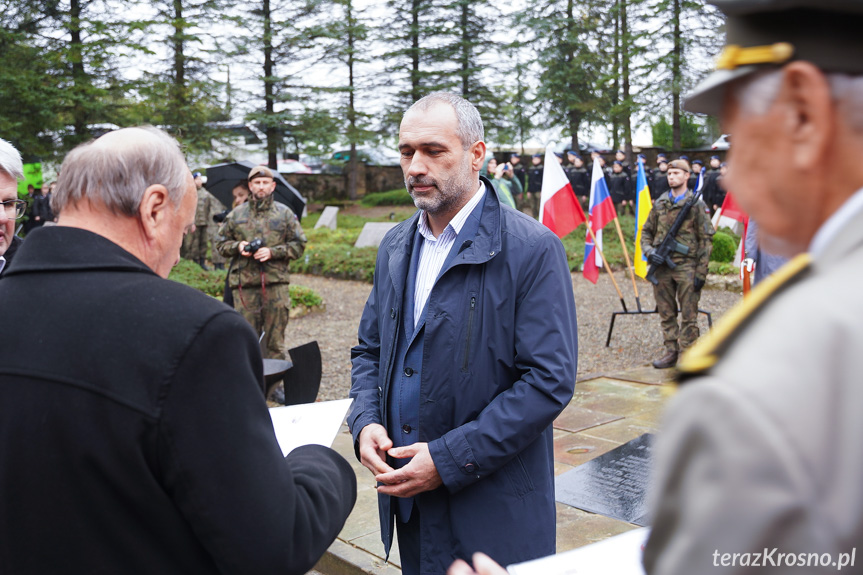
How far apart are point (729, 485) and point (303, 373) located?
329cm

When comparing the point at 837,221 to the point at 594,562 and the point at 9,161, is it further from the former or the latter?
the point at 9,161

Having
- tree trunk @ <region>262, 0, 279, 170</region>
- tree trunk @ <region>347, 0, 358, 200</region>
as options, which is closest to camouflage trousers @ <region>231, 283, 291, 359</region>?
tree trunk @ <region>262, 0, 279, 170</region>

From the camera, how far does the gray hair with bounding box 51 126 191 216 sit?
1527 mm

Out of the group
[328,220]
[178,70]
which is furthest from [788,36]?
[178,70]

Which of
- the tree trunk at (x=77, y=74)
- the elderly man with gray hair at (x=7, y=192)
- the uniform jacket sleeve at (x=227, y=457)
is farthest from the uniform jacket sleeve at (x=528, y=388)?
the tree trunk at (x=77, y=74)

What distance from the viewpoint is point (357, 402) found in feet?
8.96

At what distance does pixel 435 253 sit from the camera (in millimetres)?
2691

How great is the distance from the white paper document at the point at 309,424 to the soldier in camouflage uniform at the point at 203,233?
14.8 m

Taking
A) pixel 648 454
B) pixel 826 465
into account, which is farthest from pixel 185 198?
pixel 648 454

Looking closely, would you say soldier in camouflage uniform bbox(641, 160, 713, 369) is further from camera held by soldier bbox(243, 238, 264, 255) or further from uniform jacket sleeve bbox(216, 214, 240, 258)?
uniform jacket sleeve bbox(216, 214, 240, 258)

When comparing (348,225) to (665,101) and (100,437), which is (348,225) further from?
(100,437)

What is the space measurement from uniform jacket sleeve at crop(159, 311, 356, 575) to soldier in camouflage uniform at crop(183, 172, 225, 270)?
610 inches

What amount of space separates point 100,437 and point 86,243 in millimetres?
404

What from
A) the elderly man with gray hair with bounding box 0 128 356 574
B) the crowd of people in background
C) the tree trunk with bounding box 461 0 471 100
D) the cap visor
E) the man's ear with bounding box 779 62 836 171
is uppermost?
the tree trunk with bounding box 461 0 471 100
